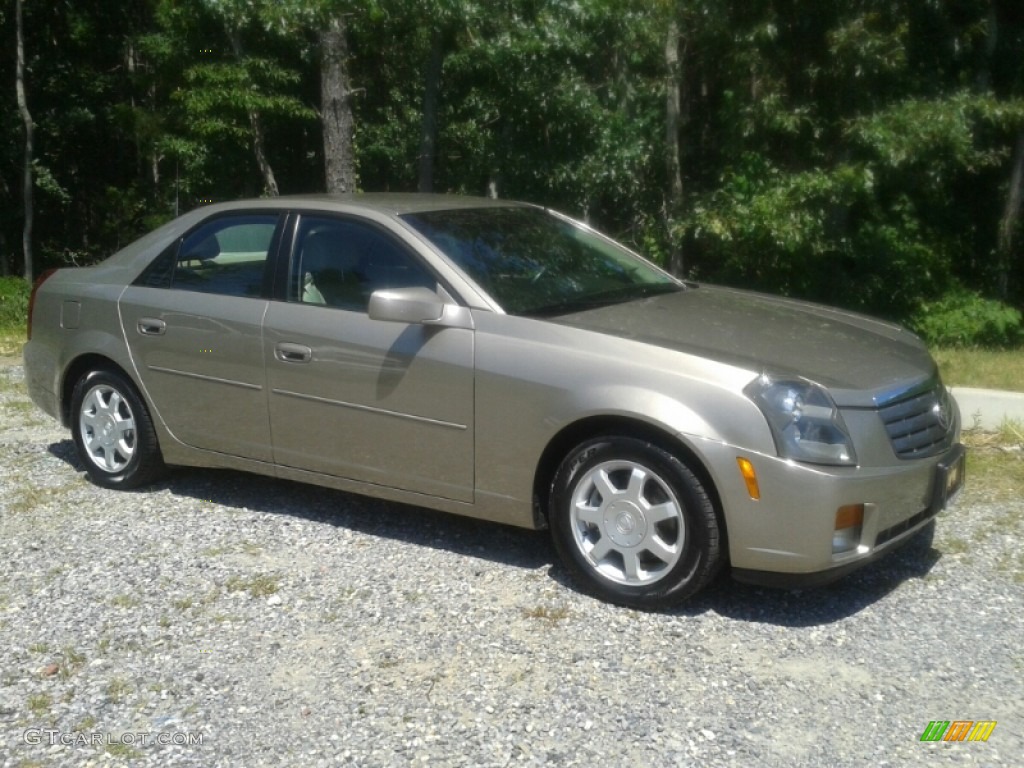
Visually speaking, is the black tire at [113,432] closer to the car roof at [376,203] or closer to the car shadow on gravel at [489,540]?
the car shadow on gravel at [489,540]

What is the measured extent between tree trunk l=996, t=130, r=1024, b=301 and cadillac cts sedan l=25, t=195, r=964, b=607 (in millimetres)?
7928

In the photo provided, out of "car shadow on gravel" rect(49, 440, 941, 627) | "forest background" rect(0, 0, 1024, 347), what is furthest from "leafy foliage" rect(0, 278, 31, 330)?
"car shadow on gravel" rect(49, 440, 941, 627)

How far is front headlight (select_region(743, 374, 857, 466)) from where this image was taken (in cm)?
434

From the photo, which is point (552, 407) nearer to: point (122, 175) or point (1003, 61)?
point (1003, 61)

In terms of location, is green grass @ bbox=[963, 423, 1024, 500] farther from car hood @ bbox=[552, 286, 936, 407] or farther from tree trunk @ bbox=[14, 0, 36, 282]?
tree trunk @ bbox=[14, 0, 36, 282]

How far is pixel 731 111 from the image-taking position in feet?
37.2

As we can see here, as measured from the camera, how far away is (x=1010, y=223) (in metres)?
12.8

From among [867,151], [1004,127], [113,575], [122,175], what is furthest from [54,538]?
[122,175]

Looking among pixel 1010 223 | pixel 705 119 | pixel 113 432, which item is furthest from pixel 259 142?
pixel 113 432

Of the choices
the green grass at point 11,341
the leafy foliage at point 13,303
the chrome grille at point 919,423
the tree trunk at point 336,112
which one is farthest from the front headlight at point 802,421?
the leafy foliage at point 13,303

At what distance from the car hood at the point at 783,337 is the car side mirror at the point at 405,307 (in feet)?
1.78

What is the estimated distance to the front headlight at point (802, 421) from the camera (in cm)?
434

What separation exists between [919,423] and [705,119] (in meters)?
9.56

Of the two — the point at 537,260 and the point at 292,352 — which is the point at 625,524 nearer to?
the point at 537,260
